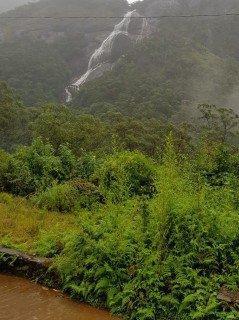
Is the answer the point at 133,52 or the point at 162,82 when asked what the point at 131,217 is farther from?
the point at 133,52

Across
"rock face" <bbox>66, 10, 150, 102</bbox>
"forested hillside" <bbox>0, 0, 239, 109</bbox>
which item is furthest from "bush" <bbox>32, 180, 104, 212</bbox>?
"rock face" <bbox>66, 10, 150, 102</bbox>

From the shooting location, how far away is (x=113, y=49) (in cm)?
9244

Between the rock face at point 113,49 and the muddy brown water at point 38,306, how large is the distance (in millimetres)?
75945

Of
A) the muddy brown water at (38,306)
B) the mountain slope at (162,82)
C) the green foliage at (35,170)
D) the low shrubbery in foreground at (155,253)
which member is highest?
the low shrubbery in foreground at (155,253)

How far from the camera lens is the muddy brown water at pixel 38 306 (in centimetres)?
638

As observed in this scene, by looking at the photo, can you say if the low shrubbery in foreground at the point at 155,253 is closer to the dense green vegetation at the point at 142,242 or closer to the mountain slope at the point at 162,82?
the dense green vegetation at the point at 142,242

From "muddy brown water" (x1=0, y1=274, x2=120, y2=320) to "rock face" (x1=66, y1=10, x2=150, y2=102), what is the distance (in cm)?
7595

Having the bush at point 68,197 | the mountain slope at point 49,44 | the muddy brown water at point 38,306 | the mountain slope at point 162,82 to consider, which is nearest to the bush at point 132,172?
the bush at point 68,197

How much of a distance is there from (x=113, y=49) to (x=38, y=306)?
8927 centimetres

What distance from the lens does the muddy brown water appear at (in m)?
6.38

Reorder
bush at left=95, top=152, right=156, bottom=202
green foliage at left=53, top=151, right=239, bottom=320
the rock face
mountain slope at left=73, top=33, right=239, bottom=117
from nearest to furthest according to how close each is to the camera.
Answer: green foliage at left=53, top=151, right=239, bottom=320, bush at left=95, top=152, right=156, bottom=202, mountain slope at left=73, top=33, right=239, bottom=117, the rock face

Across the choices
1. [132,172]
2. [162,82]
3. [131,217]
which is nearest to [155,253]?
[131,217]

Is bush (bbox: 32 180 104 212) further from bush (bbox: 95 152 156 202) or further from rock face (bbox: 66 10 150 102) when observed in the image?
rock face (bbox: 66 10 150 102)

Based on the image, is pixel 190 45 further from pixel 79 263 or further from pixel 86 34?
pixel 79 263
